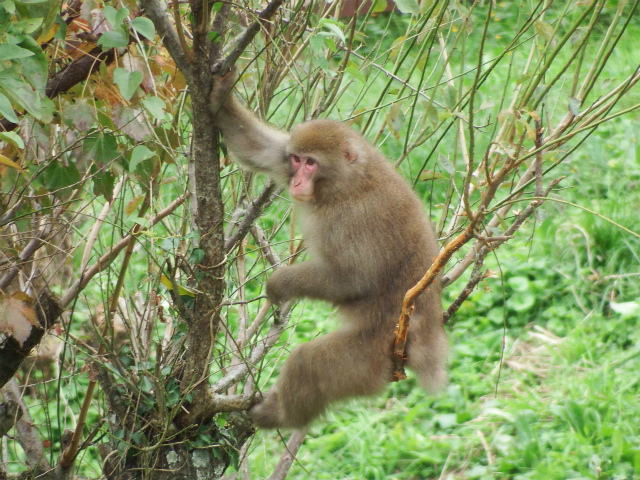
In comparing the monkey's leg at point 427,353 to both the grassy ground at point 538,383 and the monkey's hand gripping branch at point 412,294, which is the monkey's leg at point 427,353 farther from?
the grassy ground at point 538,383

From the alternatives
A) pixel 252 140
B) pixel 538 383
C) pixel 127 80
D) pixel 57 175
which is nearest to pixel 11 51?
pixel 127 80

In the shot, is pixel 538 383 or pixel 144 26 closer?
pixel 144 26

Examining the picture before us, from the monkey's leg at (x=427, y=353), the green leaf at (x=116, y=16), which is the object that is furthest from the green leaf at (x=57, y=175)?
the monkey's leg at (x=427, y=353)

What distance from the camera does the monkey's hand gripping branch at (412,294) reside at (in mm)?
2184

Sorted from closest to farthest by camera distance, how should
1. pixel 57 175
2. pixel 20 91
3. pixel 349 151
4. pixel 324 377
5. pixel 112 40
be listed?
pixel 20 91, pixel 112 40, pixel 57 175, pixel 324 377, pixel 349 151

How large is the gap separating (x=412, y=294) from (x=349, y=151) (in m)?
1.31

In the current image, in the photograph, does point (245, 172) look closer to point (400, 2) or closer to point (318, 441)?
point (400, 2)

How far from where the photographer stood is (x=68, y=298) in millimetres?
3354

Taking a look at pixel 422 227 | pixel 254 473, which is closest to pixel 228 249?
pixel 422 227

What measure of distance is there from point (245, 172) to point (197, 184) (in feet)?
3.98

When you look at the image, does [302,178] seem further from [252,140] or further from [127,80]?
[127,80]

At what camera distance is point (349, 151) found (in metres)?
3.70

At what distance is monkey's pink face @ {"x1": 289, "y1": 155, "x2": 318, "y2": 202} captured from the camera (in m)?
3.63

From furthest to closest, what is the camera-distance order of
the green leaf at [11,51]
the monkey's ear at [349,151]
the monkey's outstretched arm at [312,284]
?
the monkey's ear at [349,151]
the monkey's outstretched arm at [312,284]
the green leaf at [11,51]
